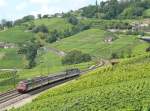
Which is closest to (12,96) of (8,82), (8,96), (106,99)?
(8,96)

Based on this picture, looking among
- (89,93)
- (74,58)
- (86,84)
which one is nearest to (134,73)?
(86,84)

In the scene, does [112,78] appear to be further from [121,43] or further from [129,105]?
[121,43]

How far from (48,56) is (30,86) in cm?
12698

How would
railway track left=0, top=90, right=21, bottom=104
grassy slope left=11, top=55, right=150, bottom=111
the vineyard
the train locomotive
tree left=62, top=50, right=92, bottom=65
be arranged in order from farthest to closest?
1. tree left=62, top=50, right=92, bottom=65
2. the vineyard
3. the train locomotive
4. railway track left=0, top=90, right=21, bottom=104
5. grassy slope left=11, top=55, right=150, bottom=111

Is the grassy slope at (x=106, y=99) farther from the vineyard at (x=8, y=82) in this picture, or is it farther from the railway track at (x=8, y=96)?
the vineyard at (x=8, y=82)

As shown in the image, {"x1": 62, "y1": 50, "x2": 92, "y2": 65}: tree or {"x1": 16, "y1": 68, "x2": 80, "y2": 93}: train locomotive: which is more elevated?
{"x1": 16, "y1": 68, "x2": 80, "y2": 93}: train locomotive

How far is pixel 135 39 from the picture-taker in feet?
642

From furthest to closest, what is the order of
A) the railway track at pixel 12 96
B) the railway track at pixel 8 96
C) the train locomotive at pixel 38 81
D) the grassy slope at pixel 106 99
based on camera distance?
the train locomotive at pixel 38 81 → the railway track at pixel 8 96 → the railway track at pixel 12 96 → the grassy slope at pixel 106 99

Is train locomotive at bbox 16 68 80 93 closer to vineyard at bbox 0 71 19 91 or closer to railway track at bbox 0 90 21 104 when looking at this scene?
railway track at bbox 0 90 21 104

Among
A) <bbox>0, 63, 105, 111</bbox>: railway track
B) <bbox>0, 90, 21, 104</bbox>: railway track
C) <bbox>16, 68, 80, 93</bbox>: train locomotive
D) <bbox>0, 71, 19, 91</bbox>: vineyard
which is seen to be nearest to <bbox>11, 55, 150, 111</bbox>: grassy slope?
<bbox>0, 63, 105, 111</bbox>: railway track

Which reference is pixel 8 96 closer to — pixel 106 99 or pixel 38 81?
pixel 38 81

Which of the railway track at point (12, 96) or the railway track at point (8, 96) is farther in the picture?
the railway track at point (8, 96)

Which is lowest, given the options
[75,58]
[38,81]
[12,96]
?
[75,58]

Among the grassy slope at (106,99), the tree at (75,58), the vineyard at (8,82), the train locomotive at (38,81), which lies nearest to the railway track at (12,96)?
the train locomotive at (38,81)
